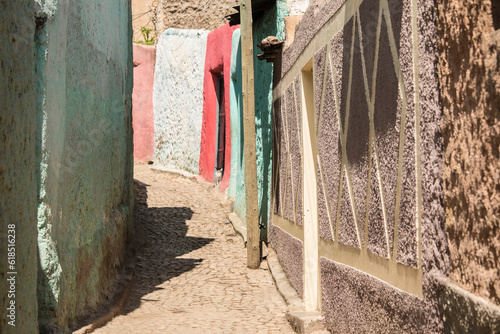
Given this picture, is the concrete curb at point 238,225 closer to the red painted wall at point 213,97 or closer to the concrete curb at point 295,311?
the concrete curb at point 295,311

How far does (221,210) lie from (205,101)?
10.9 ft

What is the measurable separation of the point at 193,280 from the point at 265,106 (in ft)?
8.32

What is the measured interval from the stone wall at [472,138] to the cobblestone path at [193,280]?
297 centimetres

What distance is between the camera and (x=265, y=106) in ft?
26.1

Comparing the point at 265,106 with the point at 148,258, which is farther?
the point at 265,106

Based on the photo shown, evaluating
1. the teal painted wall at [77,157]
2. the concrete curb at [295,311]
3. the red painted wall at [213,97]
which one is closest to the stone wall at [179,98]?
the red painted wall at [213,97]

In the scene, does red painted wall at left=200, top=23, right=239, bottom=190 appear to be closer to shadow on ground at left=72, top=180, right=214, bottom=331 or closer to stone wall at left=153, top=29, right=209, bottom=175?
stone wall at left=153, top=29, right=209, bottom=175

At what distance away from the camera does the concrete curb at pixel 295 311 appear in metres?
4.39

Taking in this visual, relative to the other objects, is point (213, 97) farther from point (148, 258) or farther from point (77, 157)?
point (77, 157)

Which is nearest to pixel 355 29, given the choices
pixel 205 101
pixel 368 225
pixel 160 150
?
pixel 368 225

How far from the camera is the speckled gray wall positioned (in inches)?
92.5

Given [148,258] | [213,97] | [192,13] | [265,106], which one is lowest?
[148,258]

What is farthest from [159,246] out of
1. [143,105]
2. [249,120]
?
[143,105]

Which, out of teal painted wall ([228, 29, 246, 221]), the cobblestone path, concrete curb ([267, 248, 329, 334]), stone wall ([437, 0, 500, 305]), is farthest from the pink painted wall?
stone wall ([437, 0, 500, 305])
